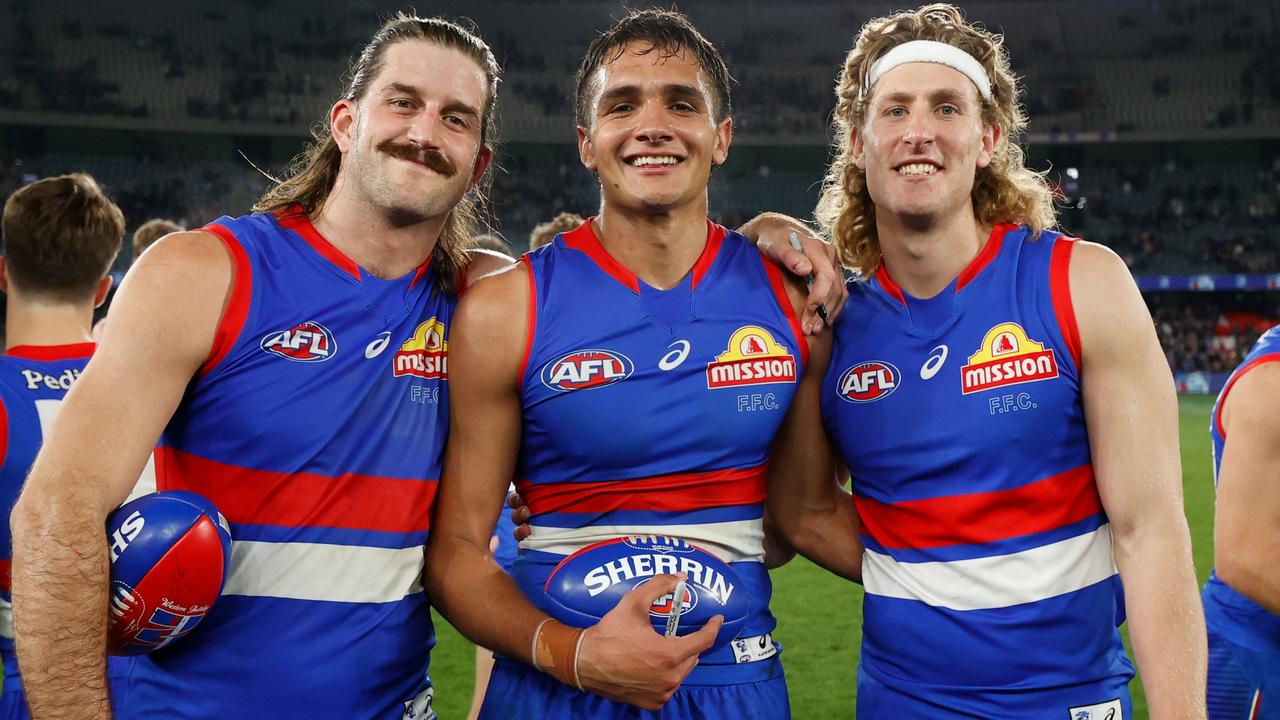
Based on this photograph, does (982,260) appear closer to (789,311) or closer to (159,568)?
(789,311)

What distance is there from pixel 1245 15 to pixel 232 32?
32836 millimetres

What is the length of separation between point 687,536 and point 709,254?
803mm

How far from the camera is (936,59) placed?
2916mm

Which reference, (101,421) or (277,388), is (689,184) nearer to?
(277,388)

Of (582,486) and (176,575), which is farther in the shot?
(582,486)

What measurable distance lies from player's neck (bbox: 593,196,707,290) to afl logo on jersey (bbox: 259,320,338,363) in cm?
80

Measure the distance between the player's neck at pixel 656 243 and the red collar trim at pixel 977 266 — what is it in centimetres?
55

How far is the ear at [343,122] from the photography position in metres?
3.00

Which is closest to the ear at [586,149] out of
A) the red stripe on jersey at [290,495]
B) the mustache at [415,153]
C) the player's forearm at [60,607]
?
the mustache at [415,153]

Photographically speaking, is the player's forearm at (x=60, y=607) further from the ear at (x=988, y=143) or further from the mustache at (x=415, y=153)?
the ear at (x=988, y=143)

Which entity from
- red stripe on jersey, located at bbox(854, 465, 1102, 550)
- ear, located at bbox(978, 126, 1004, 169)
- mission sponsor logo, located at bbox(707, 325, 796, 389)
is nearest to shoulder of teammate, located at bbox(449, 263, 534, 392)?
mission sponsor logo, located at bbox(707, 325, 796, 389)

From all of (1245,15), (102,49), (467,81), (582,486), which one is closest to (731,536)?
(582,486)

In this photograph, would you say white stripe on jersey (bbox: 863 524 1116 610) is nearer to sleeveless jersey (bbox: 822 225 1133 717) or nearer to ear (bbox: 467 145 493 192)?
sleeveless jersey (bbox: 822 225 1133 717)

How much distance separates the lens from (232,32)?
31578 millimetres
